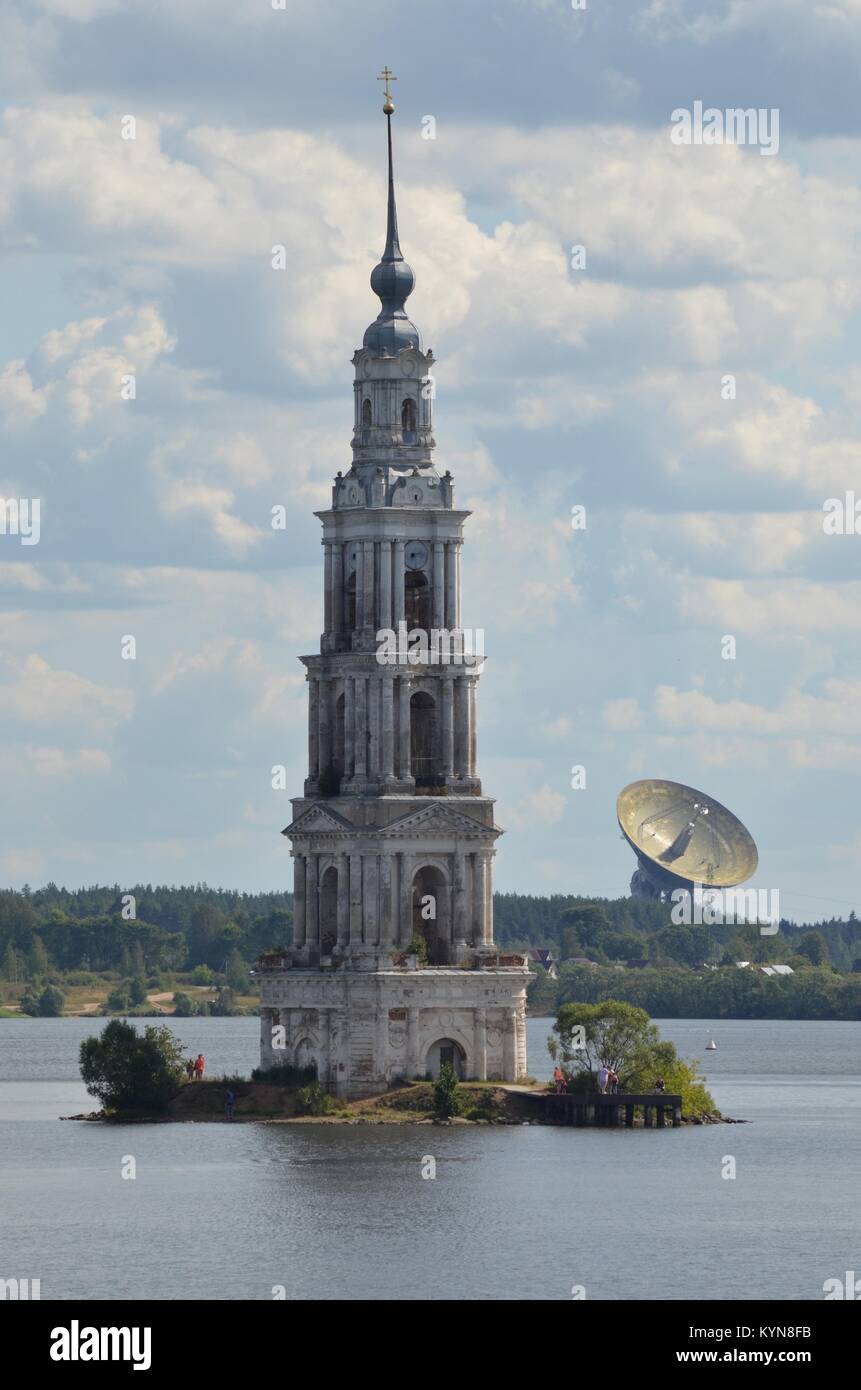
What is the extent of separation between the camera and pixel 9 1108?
543ft

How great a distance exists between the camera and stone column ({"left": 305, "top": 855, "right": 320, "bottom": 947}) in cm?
15300

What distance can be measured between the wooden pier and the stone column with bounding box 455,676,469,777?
1617 centimetres

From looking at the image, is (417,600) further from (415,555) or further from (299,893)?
(299,893)

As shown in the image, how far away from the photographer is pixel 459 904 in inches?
5930

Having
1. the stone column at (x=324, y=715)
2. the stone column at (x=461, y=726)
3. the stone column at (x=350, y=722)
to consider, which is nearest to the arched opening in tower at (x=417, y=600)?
the stone column at (x=461, y=726)

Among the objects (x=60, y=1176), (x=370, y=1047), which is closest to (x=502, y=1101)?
(x=370, y=1047)

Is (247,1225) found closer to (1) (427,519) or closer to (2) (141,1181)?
(2) (141,1181)

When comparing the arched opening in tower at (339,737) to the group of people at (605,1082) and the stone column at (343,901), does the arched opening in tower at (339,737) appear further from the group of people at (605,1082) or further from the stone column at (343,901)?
the group of people at (605,1082)

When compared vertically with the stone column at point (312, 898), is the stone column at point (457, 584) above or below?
above

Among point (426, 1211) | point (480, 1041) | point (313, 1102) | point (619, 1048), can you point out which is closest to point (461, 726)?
point (480, 1041)

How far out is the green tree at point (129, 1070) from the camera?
147m

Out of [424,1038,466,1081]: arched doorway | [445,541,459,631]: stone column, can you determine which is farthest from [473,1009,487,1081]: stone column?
[445,541,459,631]: stone column

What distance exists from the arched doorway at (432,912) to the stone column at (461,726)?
461 cm

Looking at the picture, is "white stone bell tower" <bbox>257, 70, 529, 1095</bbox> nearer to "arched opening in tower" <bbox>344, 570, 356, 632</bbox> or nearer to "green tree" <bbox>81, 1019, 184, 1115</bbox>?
"arched opening in tower" <bbox>344, 570, 356, 632</bbox>
